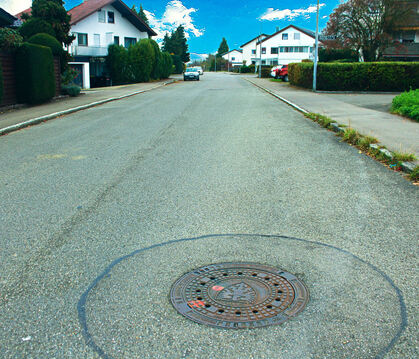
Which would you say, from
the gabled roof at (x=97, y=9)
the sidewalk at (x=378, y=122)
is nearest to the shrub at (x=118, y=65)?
the gabled roof at (x=97, y=9)

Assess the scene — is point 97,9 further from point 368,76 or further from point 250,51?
point 250,51

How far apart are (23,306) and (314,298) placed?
83.7 inches

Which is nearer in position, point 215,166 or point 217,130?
point 215,166

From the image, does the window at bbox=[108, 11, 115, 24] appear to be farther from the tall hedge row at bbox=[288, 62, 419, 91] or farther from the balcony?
the tall hedge row at bbox=[288, 62, 419, 91]

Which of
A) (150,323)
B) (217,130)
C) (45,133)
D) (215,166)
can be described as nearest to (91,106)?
(45,133)

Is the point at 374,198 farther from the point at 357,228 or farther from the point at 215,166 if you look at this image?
the point at 215,166

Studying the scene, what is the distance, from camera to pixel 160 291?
3.30 meters

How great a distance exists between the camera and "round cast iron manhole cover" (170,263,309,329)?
296 centimetres

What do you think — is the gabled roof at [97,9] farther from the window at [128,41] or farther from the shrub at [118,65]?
the shrub at [118,65]

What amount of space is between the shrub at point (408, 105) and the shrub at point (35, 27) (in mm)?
18039

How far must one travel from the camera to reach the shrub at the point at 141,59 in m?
40.2

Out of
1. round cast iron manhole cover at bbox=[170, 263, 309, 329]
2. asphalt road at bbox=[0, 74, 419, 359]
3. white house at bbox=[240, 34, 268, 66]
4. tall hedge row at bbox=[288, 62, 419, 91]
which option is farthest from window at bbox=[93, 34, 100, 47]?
white house at bbox=[240, 34, 268, 66]

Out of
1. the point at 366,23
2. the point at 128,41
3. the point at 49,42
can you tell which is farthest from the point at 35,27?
the point at 366,23

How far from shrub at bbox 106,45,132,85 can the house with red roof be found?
1.12 meters
